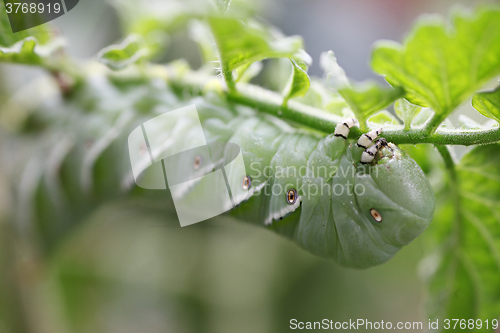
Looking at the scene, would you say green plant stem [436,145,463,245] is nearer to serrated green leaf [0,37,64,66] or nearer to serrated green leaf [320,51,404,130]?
serrated green leaf [320,51,404,130]

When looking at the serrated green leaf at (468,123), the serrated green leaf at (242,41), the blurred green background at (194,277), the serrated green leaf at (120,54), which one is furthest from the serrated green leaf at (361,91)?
the blurred green background at (194,277)

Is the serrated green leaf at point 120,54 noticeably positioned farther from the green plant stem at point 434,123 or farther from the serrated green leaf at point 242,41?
the green plant stem at point 434,123

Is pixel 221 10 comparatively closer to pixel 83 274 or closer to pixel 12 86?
pixel 12 86

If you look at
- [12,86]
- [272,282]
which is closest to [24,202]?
[12,86]

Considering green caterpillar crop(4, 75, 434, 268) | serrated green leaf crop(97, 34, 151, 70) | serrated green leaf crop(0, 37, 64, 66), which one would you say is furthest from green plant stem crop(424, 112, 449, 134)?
serrated green leaf crop(0, 37, 64, 66)

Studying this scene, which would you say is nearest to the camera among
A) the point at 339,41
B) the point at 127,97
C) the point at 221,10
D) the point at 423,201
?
the point at 221,10

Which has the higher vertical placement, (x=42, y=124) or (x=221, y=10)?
(x=221, y=10)
